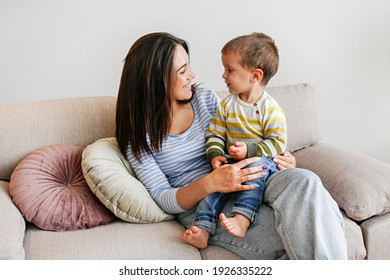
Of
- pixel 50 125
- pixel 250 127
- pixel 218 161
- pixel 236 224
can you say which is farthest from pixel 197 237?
pixel 50 125

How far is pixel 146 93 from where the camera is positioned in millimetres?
1904

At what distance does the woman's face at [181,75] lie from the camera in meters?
1.91

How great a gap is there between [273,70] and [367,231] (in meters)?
0.60

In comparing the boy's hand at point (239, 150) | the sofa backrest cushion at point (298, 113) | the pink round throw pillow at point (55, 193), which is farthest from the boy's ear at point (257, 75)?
the pink round throw pillow at point (55, 193)

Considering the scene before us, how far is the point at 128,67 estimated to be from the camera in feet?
6.23

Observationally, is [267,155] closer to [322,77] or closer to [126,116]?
[126,116]

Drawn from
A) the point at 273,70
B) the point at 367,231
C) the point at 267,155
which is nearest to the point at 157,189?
the point at 267,155

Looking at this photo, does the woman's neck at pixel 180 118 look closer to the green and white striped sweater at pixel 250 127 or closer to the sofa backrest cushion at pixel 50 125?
the green and white striped sweater at pixel 250 127

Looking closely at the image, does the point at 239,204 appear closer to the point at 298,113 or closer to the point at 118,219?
the point at 118,219

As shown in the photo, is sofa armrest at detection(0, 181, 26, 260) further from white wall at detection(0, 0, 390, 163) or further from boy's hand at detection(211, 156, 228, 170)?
white wall at detection(0, 0, 390, 163)

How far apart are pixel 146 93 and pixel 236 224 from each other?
512 millimetres

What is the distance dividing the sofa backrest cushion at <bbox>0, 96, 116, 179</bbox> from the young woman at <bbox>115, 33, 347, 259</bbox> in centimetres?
21

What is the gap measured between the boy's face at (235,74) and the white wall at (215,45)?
0.81 meters
